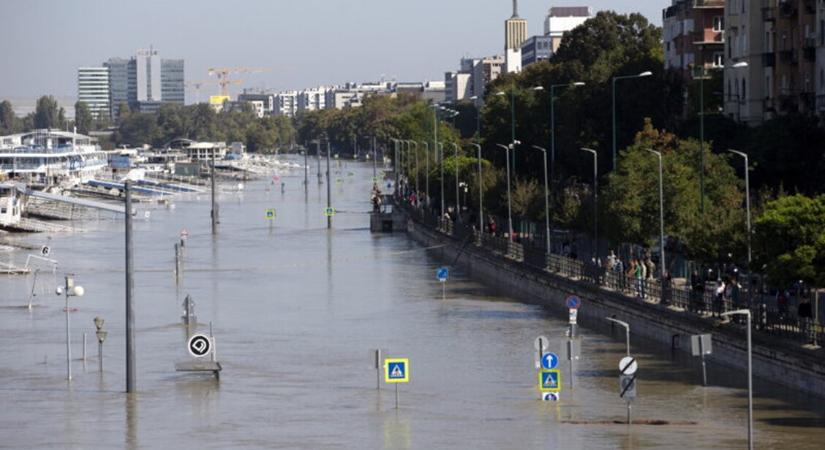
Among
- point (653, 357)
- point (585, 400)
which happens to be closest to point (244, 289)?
point (653, 357)

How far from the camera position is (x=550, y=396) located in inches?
1598

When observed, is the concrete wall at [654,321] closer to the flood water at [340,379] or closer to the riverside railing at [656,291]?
the riverside railing at [656,291]

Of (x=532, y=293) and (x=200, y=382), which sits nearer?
(x=200, y=382)

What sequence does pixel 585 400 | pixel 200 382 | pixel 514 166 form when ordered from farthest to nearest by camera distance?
pixel 514 166, pixel 200 382, pixel 585 400

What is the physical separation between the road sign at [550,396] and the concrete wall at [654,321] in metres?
4.73

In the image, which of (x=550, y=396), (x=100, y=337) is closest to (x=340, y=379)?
(x=100, y=337)

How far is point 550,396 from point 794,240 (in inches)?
260

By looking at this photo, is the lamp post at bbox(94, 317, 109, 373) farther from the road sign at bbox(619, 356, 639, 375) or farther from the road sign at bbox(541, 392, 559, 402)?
the road sign at bbox(619, 356, 639, 375)

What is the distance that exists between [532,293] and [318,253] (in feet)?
105

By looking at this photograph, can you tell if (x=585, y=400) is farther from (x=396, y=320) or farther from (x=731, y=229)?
(x=396, y=320)

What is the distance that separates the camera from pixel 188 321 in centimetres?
5825

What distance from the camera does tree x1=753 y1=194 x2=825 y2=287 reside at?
41.4 meters

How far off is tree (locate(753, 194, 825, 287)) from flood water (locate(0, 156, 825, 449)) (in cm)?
249

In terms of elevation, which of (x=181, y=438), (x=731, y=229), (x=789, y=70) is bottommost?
(x=181, y=438)
